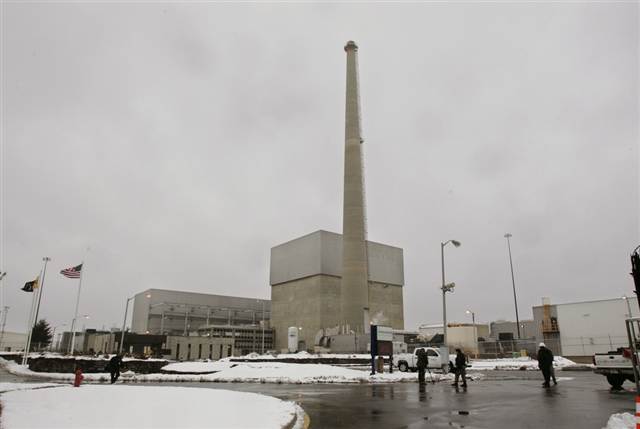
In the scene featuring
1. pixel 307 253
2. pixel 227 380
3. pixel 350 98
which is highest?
pixel 350 98

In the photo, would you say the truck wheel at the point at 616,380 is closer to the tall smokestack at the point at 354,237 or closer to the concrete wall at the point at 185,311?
A: the tall smokestack at the point at 354,237

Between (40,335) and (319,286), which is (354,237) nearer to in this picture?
(319,286)

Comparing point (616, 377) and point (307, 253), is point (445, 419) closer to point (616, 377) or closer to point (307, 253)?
point (616, 377)

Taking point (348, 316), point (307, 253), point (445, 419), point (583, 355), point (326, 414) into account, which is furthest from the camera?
point (307, 253)

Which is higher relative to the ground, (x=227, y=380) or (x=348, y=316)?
(x=348, y=316)

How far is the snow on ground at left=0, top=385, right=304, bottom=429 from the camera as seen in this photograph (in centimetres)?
909

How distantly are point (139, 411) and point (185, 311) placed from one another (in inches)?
4902

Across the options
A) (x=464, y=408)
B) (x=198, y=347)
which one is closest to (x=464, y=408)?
(x=464, y=408)

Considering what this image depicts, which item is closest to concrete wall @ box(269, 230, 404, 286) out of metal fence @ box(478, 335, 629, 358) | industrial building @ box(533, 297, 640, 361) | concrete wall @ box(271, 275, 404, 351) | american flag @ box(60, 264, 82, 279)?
concrete wall @ box(271, 275, 404, 351)

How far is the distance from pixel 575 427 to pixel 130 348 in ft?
299

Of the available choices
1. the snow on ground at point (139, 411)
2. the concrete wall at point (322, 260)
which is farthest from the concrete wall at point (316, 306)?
the snow on ground at point (139, 411)

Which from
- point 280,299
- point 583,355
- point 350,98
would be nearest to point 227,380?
point 583,355

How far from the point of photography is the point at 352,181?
71.2 meters

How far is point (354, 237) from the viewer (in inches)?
2746
